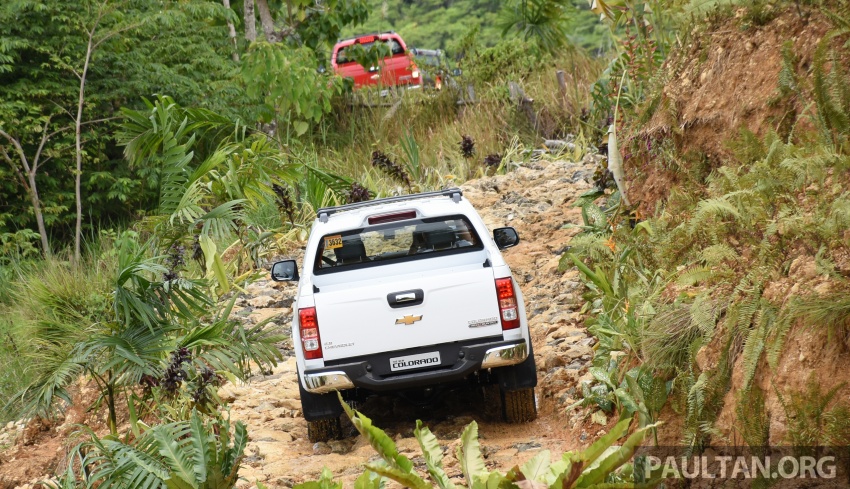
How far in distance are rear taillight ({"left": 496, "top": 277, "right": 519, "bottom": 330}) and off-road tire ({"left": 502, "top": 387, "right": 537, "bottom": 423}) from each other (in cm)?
59

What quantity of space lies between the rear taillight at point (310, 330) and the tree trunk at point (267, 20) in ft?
42.9

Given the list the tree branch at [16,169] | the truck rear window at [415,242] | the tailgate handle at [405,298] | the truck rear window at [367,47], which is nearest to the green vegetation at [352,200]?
the tree branch at [16,169]

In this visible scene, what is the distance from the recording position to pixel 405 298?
259 inches

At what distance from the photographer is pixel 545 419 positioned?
7254mm

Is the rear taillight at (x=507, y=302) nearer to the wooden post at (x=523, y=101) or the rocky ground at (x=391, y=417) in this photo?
the rocky ground at (x=391, y=417)

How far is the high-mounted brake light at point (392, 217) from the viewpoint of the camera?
738 centimetres

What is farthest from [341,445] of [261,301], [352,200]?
[352,200]

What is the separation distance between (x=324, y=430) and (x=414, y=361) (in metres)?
1.08

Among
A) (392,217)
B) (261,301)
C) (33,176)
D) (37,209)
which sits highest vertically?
(33,176)

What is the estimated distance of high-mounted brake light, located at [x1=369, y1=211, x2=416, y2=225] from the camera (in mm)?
7383

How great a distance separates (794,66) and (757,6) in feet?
3.50

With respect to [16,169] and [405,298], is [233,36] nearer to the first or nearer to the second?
[16,169]

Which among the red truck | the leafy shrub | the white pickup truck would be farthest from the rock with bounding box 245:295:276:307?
the red truck

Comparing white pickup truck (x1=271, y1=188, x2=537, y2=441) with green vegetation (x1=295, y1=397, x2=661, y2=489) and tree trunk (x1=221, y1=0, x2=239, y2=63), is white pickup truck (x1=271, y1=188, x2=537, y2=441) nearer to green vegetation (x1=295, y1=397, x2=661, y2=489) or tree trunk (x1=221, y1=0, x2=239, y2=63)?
green vegetation (x1=295, y1=397, x2=661, y2=489)
